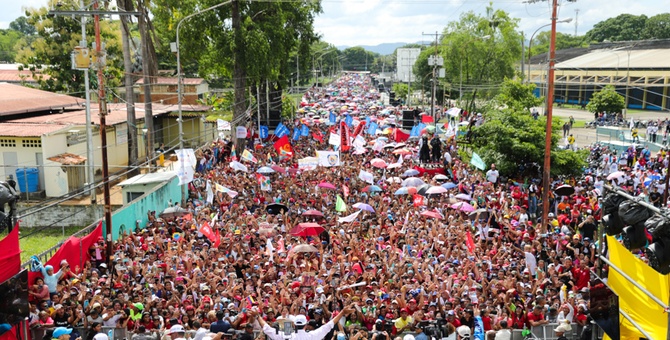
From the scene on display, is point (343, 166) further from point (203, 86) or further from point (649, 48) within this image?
point (649, 48)

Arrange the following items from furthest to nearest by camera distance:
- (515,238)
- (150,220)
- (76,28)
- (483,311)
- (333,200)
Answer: (76,28) < (333,200) < (150,220) < (515,238) < (483,311)

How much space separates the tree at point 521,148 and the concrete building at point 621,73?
31614mm

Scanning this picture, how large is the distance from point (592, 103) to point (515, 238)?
45349 millimetres

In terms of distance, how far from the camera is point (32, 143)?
24516 millimetres

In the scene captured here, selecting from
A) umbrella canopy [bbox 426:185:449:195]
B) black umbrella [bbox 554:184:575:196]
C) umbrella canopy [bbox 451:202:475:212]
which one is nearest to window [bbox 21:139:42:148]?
umbrella canopy [bbox 426:185:449:195]

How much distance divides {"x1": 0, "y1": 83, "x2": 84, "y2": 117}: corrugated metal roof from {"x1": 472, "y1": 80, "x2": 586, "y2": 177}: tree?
66.2 ft

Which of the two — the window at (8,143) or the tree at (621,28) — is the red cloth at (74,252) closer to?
the window at (8,143)

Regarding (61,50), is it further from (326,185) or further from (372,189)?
(372,189)

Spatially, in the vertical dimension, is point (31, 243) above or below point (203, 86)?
below

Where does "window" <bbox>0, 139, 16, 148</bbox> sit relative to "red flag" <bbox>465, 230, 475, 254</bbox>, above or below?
above

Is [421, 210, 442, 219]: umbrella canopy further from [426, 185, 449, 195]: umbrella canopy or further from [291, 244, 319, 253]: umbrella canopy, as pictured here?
[291, 244, 319, 253]: umbrella canopy

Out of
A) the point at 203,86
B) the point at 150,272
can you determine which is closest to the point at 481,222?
the point at 150,272

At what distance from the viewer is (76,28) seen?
122ft

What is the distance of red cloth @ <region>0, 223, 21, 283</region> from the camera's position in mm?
9688
